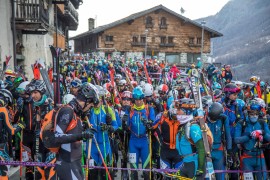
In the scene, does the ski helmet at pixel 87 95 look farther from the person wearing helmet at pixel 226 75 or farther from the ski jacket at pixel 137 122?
the person wearing helmet at pixel 226 75

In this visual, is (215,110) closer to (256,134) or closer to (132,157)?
(256,134)

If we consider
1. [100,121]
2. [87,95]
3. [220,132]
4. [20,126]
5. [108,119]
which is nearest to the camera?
[87,95]

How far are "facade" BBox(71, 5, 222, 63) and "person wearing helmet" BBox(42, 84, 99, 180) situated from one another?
43.8 metres

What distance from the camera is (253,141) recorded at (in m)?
7.39

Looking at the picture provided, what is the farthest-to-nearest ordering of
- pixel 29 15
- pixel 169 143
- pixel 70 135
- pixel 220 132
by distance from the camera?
pixel 29 15
pixel 220 132
pixel 169 143
pixel 70 135

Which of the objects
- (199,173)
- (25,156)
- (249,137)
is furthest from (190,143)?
(25,156)

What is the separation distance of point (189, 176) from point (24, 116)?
409 centimetres

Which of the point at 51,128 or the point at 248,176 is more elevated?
the point at 51,128

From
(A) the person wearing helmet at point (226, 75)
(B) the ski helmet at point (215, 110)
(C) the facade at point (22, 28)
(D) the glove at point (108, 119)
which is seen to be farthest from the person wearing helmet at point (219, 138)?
(C) the facade at point (22, 28)

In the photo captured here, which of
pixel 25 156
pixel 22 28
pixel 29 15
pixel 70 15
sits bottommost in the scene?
pixel 25 156

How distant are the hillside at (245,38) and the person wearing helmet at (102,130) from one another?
26177 mm

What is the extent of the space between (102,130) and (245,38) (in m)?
58.3

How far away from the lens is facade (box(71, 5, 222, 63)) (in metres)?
49.8

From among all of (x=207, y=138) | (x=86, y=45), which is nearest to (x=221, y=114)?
(x=207, y=138)
